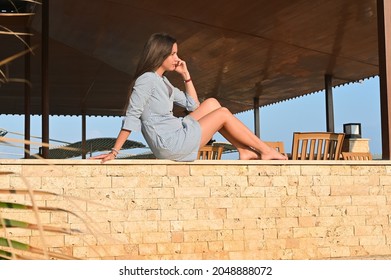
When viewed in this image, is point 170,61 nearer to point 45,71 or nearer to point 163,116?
point 163,116

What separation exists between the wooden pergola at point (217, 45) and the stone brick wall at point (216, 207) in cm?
87

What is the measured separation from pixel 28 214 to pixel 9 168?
364mm

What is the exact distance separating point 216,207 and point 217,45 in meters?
6.82

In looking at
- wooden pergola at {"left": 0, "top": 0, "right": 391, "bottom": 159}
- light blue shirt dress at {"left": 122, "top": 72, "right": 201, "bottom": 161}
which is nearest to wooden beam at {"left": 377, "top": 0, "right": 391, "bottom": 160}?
wooden pergola at {"left": 0, "top": 0, "right": 391, "bottom": 159}

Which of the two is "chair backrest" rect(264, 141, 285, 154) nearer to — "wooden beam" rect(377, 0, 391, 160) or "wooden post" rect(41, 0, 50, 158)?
"wooden beam" rect(377, 0, 391, 160)

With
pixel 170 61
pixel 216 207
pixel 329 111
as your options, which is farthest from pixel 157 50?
pixel 329 111

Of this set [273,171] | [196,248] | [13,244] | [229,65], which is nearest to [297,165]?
[273,171]

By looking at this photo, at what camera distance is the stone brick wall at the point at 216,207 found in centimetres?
486

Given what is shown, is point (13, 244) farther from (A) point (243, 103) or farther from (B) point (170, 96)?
(A) point (243, 103)

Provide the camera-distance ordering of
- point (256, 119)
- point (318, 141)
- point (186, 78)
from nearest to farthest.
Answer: point (186, 78) < point (318, 141) < point (256, 119)

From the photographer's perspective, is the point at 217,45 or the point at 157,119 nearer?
the point at 157,119

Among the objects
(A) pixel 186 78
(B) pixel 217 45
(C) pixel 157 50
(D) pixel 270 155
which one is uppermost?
(B) pixel 217 45

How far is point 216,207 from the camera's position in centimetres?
519

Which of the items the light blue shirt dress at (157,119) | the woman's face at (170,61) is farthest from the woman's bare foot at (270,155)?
the woman's face at (170,61)
